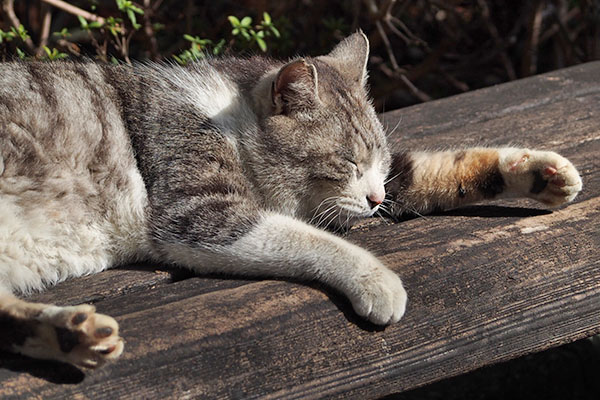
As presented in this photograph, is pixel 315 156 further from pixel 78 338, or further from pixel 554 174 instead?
pixel 78 338

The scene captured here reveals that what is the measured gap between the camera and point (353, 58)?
2.53 metres

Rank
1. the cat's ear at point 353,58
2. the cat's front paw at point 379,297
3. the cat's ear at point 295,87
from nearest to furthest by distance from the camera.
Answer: the cat's front paw at point 379,297 → the cat's ear at point 295,87 → the cat's ear at point 353,58

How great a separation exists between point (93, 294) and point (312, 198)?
76 cm

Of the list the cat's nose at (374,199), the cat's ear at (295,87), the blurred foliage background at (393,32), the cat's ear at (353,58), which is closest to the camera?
the cat's ear at (295,87)

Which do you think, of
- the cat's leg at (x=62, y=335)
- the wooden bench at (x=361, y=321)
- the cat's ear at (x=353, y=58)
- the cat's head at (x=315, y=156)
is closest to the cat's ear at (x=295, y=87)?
the cat's head at (x=315, y=156)

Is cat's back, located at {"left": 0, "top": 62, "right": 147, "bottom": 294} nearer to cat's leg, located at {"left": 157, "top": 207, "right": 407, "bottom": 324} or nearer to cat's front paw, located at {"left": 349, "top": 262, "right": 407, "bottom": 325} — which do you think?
cat's leg, located at {"left": 157, "top": 207, "right": 407, "bottom": 324}

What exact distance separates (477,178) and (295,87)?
689 millimetres

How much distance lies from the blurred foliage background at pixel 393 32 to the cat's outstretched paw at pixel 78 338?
8.25 ft

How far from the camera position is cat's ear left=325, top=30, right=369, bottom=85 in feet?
8.09

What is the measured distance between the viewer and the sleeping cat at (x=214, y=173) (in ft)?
6.43

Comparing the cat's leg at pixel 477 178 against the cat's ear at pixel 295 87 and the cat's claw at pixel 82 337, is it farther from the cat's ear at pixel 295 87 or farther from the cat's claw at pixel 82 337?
the cat's claw at pixel 82 337

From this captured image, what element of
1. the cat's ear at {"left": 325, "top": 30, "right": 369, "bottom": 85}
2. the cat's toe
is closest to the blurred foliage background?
the cat's ear at {"left": 325, "top": 30, "right": 369, "bottom": 85}

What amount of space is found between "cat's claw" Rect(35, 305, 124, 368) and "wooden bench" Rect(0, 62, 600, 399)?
4cm

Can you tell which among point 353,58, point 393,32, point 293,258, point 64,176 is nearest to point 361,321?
point 293,258
